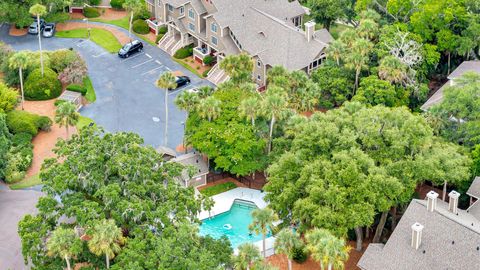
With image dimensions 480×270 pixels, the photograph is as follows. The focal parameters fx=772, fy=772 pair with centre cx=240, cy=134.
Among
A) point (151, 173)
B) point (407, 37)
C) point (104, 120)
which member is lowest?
point (104, 120)

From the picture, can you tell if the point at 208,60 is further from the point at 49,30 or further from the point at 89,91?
the point at 49,30

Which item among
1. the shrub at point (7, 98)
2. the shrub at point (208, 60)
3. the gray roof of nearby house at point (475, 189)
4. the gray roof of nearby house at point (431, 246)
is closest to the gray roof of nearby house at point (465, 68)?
the gray roof of nearby house at point (475, 189)

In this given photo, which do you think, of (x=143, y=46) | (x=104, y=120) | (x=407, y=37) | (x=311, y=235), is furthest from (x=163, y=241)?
(x=143, y=46)

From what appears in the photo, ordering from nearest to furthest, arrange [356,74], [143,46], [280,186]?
[280,186] → [356,74] → [143,46]

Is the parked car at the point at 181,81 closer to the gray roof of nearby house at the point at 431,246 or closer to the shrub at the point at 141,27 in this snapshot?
the shrub at the point at 141,27

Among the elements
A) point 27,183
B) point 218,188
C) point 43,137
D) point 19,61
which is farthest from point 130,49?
point 218,188

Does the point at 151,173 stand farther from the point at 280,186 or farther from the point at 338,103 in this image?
the point at 338,103
